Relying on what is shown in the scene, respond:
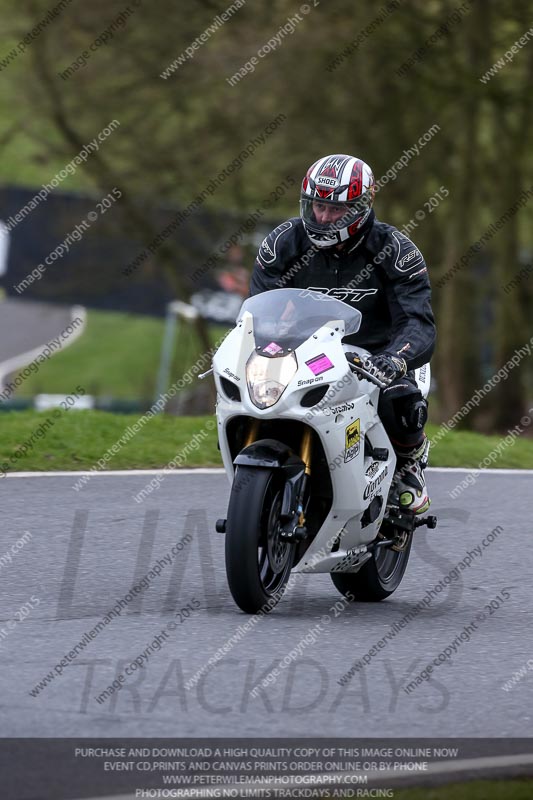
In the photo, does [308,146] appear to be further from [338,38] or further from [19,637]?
[19,637]

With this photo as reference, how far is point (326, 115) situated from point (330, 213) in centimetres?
1629

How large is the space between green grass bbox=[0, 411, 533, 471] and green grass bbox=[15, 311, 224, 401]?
27.1 metres

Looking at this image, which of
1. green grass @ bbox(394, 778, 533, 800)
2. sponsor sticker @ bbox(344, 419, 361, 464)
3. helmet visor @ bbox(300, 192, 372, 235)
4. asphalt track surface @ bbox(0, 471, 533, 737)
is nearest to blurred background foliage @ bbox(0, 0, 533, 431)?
asphalt track surface @ bbox(0, 471, 533, 737)

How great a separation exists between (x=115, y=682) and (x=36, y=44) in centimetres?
1973

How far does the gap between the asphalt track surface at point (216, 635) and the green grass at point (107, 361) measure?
3143 cm

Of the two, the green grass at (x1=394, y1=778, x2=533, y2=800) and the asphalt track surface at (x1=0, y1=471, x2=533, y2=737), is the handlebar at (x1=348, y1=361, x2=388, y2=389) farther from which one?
the green grass at (x1=394, y1=778, x2=533, y2=800)

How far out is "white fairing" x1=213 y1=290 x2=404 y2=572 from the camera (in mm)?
5895

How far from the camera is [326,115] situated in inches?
875

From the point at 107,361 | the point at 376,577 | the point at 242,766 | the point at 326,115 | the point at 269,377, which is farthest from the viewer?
the point at 107,361

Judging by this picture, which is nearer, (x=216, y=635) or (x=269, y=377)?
(x=216, y=635)

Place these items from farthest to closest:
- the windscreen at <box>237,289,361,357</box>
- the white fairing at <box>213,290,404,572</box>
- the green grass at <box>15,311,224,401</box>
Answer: the green grass at <box>15,311,224,401</box> < the windscreen at <box>237,289,361,357</box> < the white fairing at <box>213,290,404,572</box>

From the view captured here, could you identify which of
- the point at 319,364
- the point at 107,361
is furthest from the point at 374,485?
the point at 107,361

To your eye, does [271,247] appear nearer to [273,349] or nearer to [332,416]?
[273,349]

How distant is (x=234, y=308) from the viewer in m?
27.2
